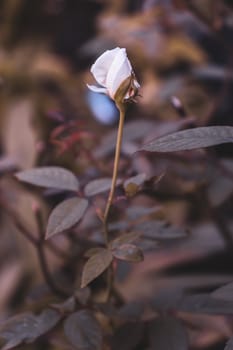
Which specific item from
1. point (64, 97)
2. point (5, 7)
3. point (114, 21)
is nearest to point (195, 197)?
point (114, 21)

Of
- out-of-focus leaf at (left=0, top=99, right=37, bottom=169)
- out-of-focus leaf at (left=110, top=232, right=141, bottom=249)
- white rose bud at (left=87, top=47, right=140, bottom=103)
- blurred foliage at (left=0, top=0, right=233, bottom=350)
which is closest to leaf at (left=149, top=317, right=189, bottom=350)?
blurred foliage at (left=0, top=0, right=233, bottom=350)

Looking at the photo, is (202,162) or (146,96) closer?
(202,162)

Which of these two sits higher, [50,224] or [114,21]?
[50,224]

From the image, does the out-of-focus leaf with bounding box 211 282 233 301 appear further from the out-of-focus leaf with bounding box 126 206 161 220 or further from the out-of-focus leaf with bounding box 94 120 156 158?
the out-of-focus leaf with bounding box 94 120 156 158

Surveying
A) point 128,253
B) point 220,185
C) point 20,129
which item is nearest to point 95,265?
point 128,253

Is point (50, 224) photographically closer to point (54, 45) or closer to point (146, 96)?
point (146, 96)

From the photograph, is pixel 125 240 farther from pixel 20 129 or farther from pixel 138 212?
pixel 20 129
